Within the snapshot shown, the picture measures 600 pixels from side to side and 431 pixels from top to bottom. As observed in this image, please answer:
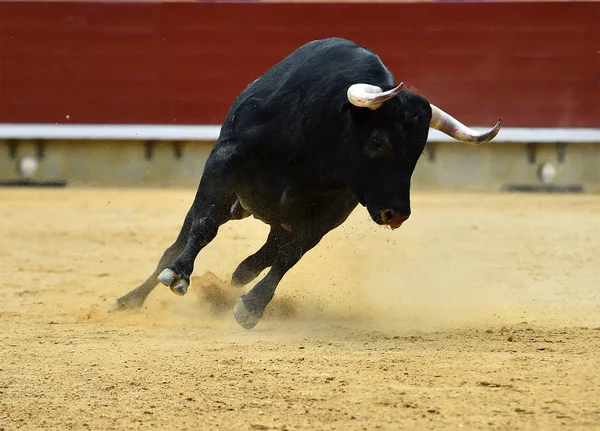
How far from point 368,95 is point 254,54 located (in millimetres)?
7032

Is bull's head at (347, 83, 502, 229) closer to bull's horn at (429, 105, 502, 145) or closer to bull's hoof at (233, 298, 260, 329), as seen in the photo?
bull's horn at (429, 105, 502, 145)

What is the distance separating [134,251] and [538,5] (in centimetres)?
555

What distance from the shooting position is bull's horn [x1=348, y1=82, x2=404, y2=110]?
11.9 feet

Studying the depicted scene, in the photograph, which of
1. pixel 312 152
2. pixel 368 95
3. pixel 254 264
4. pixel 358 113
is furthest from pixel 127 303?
pixel 368 95

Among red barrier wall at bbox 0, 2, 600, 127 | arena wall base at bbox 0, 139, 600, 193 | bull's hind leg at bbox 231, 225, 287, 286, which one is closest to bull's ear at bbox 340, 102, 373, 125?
bull's hind leg at bbox 231, 225, 287, 286

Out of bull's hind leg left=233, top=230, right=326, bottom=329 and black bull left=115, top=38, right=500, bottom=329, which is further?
bull's hind leg left=233, top=230, right=326, bottom=329

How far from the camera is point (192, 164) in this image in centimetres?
1048

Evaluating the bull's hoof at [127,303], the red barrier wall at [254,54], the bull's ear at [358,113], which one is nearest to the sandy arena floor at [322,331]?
the bull's hoof at [127,303]

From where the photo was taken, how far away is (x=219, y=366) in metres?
3.26

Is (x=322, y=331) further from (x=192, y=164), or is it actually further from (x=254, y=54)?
(x=254, y=54)

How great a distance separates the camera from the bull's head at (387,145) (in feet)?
12.2

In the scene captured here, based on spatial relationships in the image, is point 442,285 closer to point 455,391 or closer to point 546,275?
point 546,275

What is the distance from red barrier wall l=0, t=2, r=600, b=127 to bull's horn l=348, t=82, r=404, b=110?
6806mm

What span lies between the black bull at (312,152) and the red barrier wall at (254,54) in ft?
20.8
